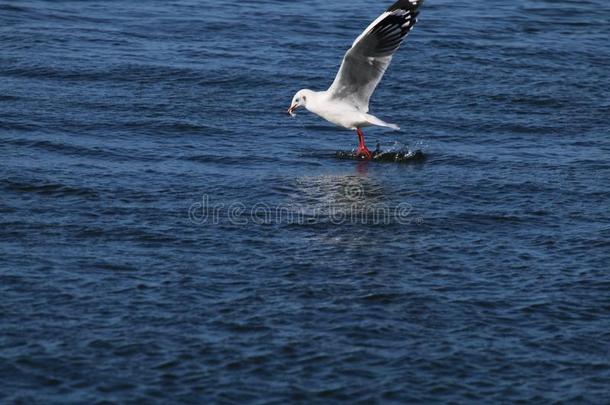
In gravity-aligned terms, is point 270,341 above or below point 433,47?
below

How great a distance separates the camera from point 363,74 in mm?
14625

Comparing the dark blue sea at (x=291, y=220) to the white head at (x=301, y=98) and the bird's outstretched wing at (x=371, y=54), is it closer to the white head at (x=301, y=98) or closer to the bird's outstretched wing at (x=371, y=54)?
the white head at (x=301, y=98)

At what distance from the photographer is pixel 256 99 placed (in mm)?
17359

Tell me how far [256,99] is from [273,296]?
302 inches

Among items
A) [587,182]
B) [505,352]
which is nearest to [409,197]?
[587,182]

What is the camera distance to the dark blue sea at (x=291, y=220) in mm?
8711

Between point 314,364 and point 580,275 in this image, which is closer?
point 314,364

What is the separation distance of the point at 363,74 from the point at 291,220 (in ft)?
10.1

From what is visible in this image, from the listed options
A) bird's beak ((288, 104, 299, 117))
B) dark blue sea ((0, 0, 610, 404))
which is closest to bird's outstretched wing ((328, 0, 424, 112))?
bird's beak ((288, 104, 299, 117))

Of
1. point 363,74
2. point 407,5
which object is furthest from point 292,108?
point 407,5

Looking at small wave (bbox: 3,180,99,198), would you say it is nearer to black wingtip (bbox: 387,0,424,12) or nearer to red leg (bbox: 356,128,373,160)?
red leg (bbox: 356,128,373,160)

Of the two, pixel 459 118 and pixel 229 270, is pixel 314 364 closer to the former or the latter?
pixel 229 270

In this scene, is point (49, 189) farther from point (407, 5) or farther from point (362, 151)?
point (407, 5)

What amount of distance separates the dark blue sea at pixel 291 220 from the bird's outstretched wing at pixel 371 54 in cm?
91
